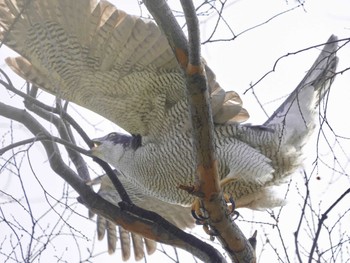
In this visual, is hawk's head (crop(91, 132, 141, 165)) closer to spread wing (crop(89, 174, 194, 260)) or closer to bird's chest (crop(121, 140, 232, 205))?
bird's chest (crop(121, 140, 232, 205))

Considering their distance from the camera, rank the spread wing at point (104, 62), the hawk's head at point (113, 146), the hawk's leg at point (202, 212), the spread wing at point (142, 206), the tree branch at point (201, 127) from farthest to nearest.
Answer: the spread wing at point (142, 206) < the hawk's head at point (113, 146) < the spread wing at point (104, 62) < the hawk's leg at point (202, 212) < the tree branch at point (201, 127)

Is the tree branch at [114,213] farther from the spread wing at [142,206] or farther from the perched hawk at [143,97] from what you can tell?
the spread wing at [142,206]

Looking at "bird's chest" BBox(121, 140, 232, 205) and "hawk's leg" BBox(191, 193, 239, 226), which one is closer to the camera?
"hawk's leg" BBox(191, 193, 239, 226)

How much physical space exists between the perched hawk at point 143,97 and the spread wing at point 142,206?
24.1 inches

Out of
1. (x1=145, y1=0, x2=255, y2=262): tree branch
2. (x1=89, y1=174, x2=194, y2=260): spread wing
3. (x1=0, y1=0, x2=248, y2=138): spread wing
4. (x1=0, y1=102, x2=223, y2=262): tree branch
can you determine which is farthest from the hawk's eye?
(x1=145, y1=0, x2=255, y2=262): tree branch

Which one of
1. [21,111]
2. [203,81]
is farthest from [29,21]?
[203,81]

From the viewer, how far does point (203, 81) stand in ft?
12.2

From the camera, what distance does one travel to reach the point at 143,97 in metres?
5.66

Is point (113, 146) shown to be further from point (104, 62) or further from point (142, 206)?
point (142, 206)

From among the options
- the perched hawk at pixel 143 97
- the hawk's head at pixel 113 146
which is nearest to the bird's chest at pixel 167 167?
the perched hawk at pixel 143 97

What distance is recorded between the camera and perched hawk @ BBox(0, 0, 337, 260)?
5.32m

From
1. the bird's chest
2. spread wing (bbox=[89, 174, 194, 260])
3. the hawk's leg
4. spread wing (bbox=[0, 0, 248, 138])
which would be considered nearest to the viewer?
the hawk's leg

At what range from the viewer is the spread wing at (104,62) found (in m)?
5.29

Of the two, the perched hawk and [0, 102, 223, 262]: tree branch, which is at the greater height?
the perched hawk
